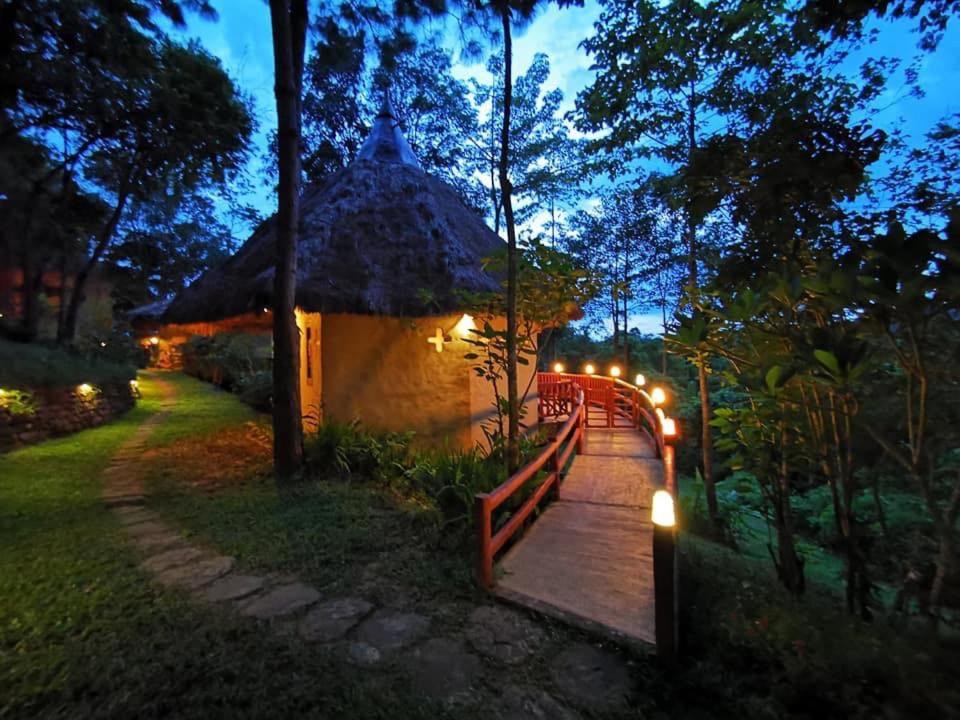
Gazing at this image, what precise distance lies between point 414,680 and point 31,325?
15.8m

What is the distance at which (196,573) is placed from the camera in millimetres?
3273

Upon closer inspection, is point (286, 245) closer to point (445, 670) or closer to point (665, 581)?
point (445, 670)

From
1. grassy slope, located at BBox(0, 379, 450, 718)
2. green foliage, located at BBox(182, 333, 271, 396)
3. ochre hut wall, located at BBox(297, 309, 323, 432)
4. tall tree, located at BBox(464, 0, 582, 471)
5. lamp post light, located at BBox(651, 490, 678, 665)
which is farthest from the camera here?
green foliage, located at BBox(182, 333, 271, 396)

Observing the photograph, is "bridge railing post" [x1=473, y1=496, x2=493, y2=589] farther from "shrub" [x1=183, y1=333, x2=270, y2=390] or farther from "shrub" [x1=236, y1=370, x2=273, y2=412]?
"shrub" [x1=183, y1=333, x2=270, y2=390]

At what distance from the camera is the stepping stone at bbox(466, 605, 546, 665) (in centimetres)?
239

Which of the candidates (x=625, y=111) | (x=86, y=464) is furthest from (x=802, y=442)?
(x=86, y=464)

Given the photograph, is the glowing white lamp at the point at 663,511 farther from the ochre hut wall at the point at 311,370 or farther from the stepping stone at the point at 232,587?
the ochre hut wall at the point at 311,370

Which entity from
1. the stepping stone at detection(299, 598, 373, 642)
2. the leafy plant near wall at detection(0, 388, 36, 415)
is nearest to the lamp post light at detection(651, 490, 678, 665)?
the stepping stone at detection(299, 598, 373, 642)

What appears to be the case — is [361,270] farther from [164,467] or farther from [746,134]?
[746,134]

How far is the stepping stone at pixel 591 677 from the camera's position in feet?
6.74

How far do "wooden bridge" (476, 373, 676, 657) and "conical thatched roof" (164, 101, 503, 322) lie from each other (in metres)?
2.97

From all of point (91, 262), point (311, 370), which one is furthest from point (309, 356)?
point (91, 262)

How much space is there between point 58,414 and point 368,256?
23.6 ft

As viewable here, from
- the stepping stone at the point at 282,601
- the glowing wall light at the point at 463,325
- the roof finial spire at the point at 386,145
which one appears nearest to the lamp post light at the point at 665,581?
the stepping stone at the point at 282,601
